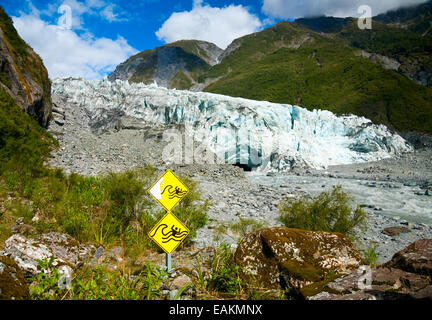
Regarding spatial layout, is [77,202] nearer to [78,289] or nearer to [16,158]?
[16,158]

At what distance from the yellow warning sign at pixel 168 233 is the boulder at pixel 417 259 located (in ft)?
7.64

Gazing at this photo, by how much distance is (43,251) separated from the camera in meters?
2.95

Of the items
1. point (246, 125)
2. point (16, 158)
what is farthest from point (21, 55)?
point (246, 125)

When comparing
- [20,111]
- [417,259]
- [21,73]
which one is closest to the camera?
[417,259]

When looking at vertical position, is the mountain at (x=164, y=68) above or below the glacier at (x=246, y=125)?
above

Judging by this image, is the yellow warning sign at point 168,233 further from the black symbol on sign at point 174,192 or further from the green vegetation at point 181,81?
the green vegetation at point 181,81

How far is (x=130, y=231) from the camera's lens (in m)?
5.04

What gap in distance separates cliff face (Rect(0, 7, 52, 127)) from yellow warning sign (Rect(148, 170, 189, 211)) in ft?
42.7

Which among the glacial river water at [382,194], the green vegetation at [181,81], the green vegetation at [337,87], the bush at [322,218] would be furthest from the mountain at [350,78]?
the bush at [322,218]

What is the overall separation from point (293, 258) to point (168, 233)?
5.20 feet

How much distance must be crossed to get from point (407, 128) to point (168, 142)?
4337cm

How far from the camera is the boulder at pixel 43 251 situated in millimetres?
2594
